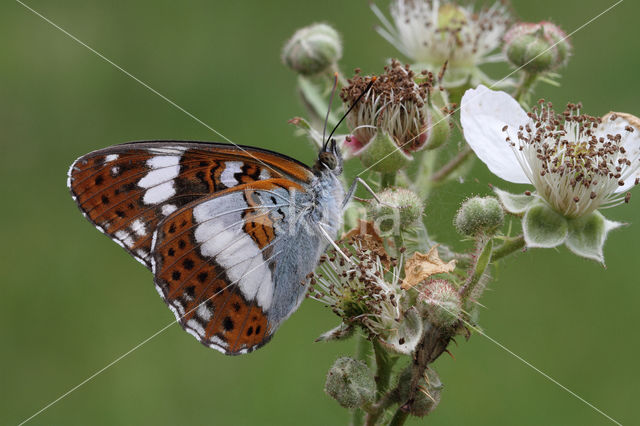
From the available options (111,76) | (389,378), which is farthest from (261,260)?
(111,76)

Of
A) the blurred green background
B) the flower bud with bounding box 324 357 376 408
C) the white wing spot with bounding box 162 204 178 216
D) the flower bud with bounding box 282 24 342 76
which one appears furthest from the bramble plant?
the blurred green background

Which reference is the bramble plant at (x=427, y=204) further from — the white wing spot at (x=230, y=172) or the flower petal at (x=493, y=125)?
the white wing spot at (x=230, y=172)

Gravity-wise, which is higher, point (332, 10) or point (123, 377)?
point (332, 10)

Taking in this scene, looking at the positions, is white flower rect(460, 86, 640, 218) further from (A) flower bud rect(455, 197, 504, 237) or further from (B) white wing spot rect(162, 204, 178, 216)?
(B) white wing spot rect(162, 204, 178, 216)

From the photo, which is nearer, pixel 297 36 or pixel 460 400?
pixel 297 36

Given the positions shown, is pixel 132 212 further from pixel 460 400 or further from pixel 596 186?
pixel 460 400

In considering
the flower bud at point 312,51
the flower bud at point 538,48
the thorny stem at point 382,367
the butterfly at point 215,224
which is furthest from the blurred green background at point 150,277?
the thorny stem at point 382,367
